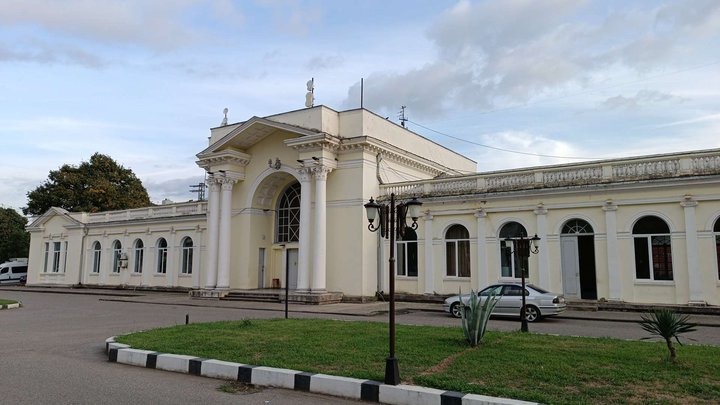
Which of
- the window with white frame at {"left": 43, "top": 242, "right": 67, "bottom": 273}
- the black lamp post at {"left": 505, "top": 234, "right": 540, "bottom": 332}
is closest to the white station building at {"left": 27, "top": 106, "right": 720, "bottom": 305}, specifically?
the black lamp post at {"left": 505, "top": 234, "right": 540, "bottom": 332}

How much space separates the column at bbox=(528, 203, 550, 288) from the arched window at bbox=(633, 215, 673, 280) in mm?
3223

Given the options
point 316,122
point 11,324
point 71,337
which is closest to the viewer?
point 71,337

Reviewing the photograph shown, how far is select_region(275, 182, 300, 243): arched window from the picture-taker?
97.5 feet

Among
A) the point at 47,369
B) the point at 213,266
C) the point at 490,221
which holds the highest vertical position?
the point at 490,221

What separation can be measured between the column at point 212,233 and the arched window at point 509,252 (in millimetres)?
15225

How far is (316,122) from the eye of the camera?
25.7m

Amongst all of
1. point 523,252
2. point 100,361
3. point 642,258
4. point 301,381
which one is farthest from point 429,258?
point 301,381

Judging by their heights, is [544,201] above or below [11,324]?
above

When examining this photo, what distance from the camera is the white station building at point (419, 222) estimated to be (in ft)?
62.6

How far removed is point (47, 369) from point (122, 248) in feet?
102

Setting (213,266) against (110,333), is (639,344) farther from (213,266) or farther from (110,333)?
(213,266)

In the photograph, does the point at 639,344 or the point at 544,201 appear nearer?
the point at 639,344

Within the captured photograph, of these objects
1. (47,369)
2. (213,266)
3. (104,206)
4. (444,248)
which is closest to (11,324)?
(47,369)

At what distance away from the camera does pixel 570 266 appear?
832 inches
